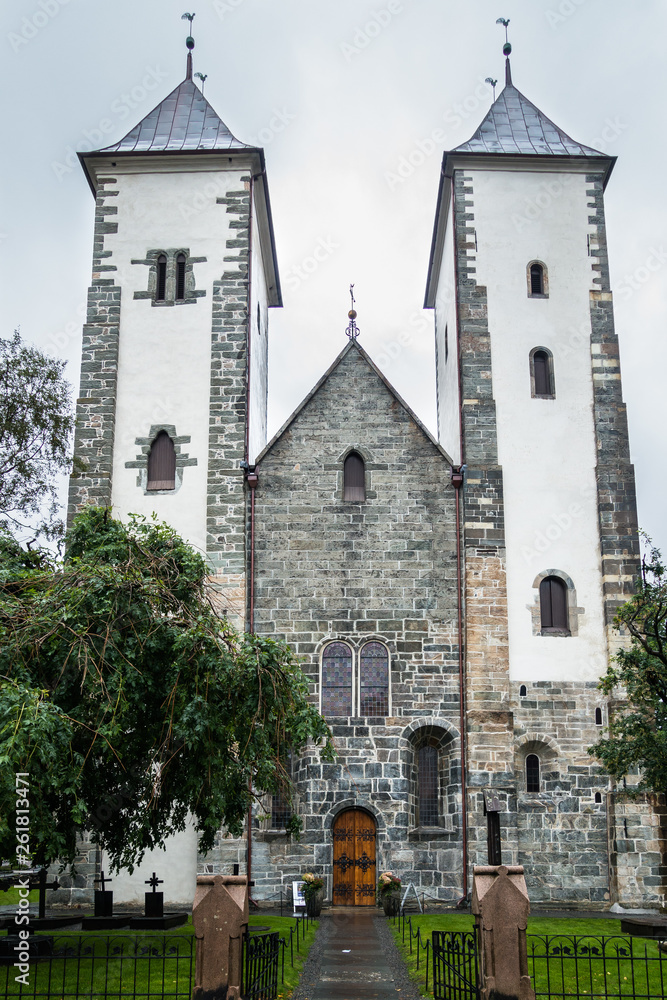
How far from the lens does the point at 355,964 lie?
14.5 meters

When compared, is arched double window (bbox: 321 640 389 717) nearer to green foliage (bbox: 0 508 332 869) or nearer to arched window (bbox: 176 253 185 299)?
green foliage (bbox: 0 508 332 869)

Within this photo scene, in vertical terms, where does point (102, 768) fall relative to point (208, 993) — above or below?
above

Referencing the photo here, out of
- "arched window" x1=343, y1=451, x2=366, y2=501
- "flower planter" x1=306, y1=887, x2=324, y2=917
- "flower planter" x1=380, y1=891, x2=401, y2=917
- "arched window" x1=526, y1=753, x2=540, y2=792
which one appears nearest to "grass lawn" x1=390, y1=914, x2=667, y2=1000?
"flower planter" x1=380, y1=891, x2=401, y2=917

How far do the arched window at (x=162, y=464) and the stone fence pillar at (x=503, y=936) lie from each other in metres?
14.2

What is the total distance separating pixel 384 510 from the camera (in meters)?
23.0

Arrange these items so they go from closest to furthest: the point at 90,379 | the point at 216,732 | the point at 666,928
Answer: the point at 216,732
the point at 666,928
the point at 90,379

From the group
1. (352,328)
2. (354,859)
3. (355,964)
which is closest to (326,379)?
(352,328)

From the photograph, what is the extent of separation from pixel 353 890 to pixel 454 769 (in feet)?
10.3

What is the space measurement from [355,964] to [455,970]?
3.29 meters

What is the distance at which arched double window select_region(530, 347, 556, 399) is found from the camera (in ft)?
79.6

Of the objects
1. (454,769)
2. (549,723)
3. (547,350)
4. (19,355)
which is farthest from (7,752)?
(547,350)

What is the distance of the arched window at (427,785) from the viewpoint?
2155 cm

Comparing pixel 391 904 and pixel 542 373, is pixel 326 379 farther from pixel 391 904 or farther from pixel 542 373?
pixel 391 904

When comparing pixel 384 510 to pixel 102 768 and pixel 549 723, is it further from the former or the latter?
pixel 102 768
